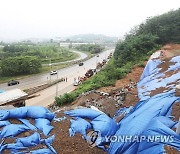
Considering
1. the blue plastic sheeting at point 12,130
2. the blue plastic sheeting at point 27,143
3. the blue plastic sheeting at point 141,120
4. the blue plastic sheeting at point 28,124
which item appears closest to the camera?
the blue plastic sheeting at point 141,120

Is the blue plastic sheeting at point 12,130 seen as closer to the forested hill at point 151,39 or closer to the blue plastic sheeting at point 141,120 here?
the blue plastic sheeting at point 141,120

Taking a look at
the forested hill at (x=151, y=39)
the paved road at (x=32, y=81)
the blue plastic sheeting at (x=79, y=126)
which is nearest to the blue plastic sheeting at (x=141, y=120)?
the blue plastic sheeting at (x=79, y=126)

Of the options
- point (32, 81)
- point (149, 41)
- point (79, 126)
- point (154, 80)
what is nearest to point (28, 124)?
point (79, 126)

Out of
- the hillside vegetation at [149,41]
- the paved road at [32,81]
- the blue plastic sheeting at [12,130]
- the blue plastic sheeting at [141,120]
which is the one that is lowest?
the paved road at [32,81]

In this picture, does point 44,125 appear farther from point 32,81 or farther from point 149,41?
point 32,81

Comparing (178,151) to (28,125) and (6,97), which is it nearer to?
(28,125)

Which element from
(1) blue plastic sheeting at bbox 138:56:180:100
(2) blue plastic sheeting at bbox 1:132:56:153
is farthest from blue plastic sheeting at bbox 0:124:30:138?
(1) blue plastic sheeting at bbox 138:56:180:100
